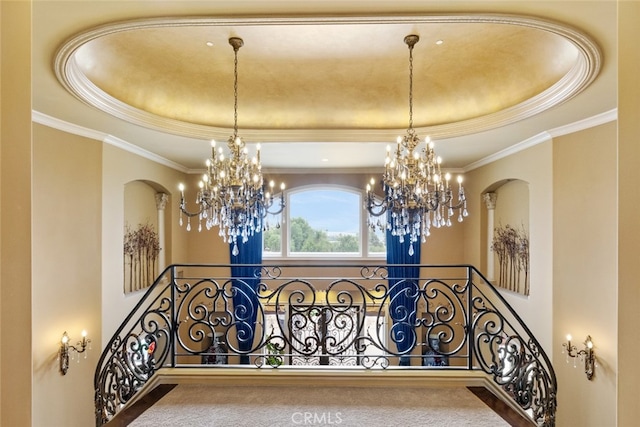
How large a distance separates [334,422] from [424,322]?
1.05m

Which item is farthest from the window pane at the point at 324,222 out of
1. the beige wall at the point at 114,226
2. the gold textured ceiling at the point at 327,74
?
the beige wall at the point at 114,226

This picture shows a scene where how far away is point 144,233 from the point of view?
5523 millimetres

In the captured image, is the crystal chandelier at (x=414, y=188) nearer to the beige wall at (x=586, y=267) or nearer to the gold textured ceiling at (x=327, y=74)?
the gold textured ceiling at (x=327, y=74)

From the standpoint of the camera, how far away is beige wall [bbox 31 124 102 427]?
11.3 ft

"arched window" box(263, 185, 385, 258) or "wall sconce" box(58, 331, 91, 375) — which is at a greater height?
"arched window" box(263, 185, 385, 258)

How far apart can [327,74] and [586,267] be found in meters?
3.64

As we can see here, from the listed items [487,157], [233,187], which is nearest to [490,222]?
[487,157]

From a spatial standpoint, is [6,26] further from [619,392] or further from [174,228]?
[174,228]

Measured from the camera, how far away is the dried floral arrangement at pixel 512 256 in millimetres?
4887

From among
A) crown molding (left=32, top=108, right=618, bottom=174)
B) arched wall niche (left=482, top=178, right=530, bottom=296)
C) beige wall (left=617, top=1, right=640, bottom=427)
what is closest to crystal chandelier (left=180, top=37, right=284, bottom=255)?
crown molding (left=32, top=108, right=618, bottom=174)

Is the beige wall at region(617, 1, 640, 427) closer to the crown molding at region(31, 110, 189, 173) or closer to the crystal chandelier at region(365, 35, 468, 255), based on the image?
the crystal chandelier at region(365, 35, 468, 255)

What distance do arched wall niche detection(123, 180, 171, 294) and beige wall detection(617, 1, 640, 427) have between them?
5508mm

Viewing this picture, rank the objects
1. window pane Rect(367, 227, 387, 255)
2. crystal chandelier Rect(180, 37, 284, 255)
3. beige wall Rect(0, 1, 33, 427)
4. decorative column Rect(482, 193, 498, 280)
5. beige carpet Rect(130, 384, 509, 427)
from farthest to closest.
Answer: window pane Rect(367, 227, 387, 255) → decorative column Rect(482, 193, 498, 280) → crystal chandelier Rect(180, 37, 284, 255) → beige carpet Rect(130, 384, 509, 427) → beige wall Rect(0, 1, 33, 427)

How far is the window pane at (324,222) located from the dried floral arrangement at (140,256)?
8.51 ft
